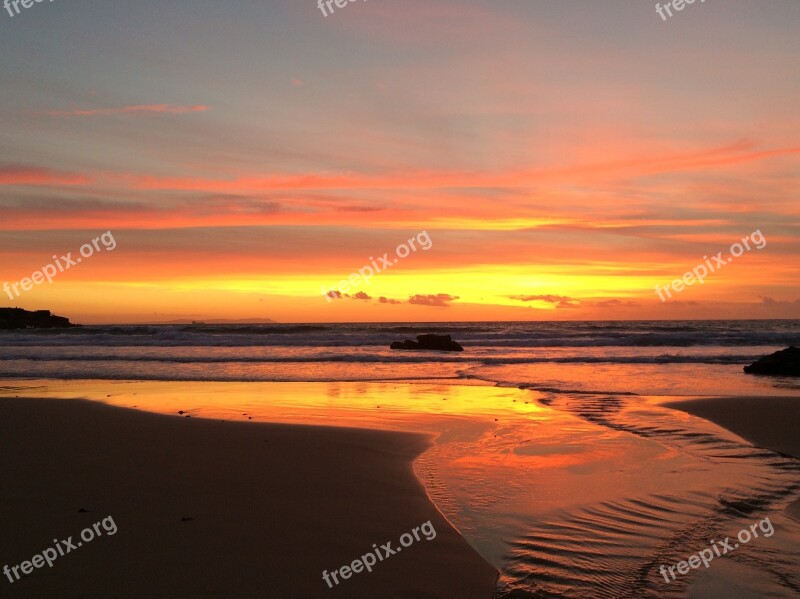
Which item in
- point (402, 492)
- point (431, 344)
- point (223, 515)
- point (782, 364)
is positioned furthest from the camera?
point (431, 344)

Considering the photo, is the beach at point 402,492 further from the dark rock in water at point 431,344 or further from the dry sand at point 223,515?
the dark rock in water at point 431,344

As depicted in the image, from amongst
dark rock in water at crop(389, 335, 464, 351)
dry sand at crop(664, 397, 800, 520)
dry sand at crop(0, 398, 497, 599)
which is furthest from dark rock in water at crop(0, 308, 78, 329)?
dry sand at crop(664, 397, 800, 520)

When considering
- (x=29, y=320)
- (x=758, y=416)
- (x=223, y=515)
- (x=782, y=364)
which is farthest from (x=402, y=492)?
(x=29, y=320)

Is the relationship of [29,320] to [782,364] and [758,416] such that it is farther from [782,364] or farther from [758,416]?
[758,416]

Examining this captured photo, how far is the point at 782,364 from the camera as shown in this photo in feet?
74.6

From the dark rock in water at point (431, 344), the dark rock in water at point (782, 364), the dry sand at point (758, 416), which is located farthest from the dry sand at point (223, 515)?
the dark rock in water at point (431, 344)

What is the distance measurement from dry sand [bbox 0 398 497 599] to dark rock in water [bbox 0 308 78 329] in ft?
258

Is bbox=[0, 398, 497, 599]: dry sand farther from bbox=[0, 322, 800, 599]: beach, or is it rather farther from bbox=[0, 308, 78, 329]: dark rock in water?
bbox=[0, 308, 78, 329]: dark rock in water

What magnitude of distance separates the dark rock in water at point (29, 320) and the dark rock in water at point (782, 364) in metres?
81.6

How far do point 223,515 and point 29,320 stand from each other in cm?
8912

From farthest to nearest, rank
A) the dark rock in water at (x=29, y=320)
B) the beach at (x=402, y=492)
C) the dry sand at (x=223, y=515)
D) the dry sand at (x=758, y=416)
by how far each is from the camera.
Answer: the dark rock in water at (x=29, y=320) < the dry sand at (x=758, y=416) < the beach at (x=402, y=492) < the dry sand at (x=223, y=515)

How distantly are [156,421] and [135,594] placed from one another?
8.13 metres

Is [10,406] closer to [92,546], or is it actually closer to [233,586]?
[92,546]

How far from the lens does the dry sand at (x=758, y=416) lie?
10188mm
